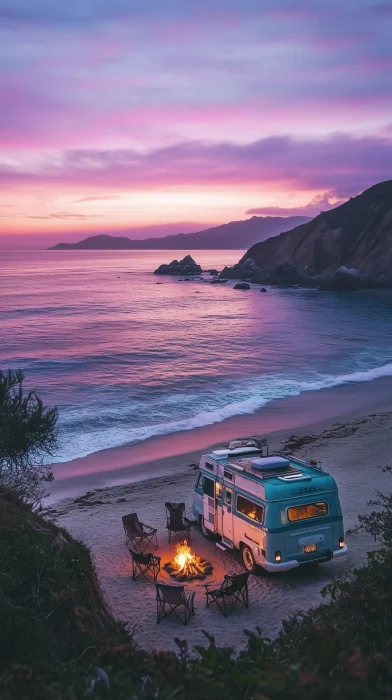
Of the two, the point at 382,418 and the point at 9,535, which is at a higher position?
the point at 9,535

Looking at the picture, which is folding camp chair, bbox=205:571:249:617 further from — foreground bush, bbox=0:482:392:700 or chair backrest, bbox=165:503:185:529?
foreground bush, bbox=0:482:392:700

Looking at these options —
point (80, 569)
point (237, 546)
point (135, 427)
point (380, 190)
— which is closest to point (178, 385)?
point (135, 427)

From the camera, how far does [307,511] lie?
12125mm

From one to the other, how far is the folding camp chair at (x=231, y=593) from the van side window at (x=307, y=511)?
1.53 m

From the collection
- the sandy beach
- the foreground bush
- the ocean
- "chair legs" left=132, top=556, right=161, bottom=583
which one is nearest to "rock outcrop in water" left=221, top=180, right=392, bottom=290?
the ocean

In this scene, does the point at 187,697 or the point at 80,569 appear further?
the point at 80,569

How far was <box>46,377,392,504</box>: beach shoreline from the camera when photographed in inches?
842

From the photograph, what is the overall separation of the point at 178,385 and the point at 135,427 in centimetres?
846

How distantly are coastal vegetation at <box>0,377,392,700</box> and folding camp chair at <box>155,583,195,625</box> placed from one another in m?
2.23

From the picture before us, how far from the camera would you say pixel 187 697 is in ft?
12.5

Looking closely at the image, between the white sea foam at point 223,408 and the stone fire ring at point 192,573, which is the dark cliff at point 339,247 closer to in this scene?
the white sea foam at point 223,408

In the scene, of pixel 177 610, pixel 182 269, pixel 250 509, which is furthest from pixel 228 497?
pixel 182 269

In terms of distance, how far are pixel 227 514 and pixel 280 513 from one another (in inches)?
74.8

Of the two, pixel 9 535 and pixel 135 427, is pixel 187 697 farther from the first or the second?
pixel 135 427
